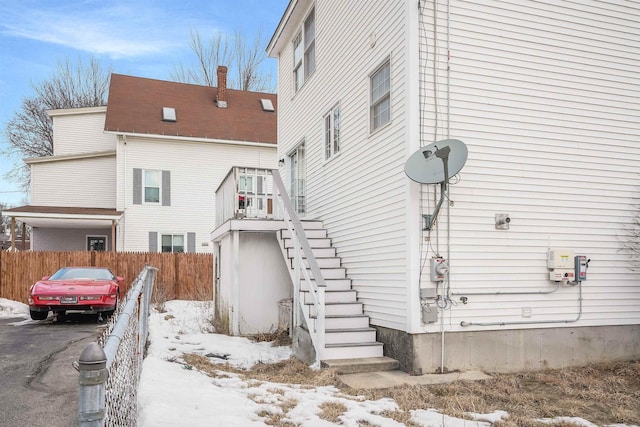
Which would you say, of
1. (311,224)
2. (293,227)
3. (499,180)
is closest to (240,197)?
(311,224)

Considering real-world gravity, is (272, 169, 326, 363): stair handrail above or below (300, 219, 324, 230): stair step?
below

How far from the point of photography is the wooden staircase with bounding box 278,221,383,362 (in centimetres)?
717

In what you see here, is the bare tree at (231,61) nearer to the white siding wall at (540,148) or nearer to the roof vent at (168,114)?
the roof vent at (168,114)

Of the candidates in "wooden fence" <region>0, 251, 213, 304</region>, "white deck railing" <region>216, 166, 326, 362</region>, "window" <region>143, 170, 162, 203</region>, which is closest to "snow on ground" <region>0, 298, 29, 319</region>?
"wooden fence" <region>0, 251, 213, 304</region>

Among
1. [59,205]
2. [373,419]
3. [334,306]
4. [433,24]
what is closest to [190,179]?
[59,205]

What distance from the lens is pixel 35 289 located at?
38.7 feet

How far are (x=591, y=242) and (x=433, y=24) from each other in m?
4.10

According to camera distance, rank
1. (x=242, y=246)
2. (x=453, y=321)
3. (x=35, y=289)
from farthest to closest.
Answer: (x=35, y=289)
(x=242, y=246)
(x=453, y=321)

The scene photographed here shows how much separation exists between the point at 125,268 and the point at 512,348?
13.7m

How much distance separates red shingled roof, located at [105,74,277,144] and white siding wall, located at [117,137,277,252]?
0.55 metres

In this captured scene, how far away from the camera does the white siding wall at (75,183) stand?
795 inches

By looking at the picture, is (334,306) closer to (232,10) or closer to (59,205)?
(59,205)

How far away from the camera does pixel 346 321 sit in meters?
7.83

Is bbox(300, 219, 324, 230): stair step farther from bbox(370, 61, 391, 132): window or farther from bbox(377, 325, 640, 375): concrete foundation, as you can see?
bbox(377, 325, 640, 375): concrete foundation
